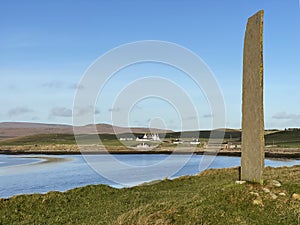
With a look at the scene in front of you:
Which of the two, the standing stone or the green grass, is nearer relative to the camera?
the green grass

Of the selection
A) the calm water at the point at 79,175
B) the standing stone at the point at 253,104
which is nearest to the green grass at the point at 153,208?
the standing stone at the point at 253,104

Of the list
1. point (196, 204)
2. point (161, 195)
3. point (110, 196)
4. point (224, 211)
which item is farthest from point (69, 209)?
point (224, 211)

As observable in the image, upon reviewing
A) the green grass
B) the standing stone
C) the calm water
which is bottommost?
the calm water

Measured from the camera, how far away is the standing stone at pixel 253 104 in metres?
13.2

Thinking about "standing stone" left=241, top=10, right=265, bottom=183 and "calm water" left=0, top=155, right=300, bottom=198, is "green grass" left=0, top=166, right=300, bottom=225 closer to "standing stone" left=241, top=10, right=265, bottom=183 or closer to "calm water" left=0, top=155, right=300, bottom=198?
"standing stone" left=241, top=10, right=265, bottom=183

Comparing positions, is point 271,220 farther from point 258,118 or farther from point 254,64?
point 254,64

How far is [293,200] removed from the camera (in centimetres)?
1128

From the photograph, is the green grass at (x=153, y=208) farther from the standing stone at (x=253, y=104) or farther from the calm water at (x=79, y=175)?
the calm water at (x=79, y=175)

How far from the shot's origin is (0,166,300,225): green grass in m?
10.2

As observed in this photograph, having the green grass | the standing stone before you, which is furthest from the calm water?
the standing stone

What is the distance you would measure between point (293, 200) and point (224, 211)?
7.11 ft

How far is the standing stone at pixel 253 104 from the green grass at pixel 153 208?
2.95 ft

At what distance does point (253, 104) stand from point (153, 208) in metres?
5.01

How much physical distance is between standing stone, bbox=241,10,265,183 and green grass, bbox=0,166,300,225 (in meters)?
0.90
